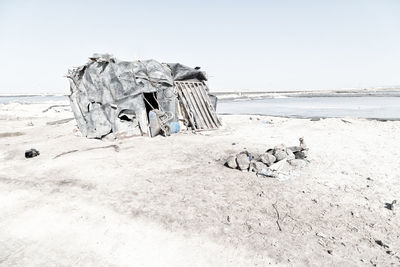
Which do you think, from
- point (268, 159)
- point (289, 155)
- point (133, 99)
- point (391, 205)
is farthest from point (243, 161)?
point (133, 99)

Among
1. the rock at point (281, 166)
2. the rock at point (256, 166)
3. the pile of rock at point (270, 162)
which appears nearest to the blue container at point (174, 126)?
the pile of rock at point (270, 162)

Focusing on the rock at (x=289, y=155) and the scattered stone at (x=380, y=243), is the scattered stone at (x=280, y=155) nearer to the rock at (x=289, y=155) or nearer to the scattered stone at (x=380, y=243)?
the rock at (x=289, y=155)

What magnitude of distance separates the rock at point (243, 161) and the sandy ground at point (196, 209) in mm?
213

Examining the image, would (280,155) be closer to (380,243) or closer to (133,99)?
(380,243)

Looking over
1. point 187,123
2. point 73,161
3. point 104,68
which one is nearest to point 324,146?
point 187,123

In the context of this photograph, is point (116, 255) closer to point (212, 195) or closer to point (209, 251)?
point (209, 251)

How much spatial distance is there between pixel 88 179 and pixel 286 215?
17.8 feet

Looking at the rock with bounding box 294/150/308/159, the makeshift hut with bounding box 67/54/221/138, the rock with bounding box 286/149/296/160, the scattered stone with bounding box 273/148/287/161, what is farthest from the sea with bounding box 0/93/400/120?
the scattered stone with bounding box 273/148/287/161

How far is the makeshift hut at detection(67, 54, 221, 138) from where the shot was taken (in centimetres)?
1328

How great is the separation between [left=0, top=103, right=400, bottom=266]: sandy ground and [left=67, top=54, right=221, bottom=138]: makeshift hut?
3.20 meters

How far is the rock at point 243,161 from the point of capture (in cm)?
780

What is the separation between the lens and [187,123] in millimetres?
14391

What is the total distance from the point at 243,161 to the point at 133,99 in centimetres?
751

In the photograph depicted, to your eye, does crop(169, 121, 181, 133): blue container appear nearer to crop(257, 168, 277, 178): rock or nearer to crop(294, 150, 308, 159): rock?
crop(294, 150, 308, 159): rock
